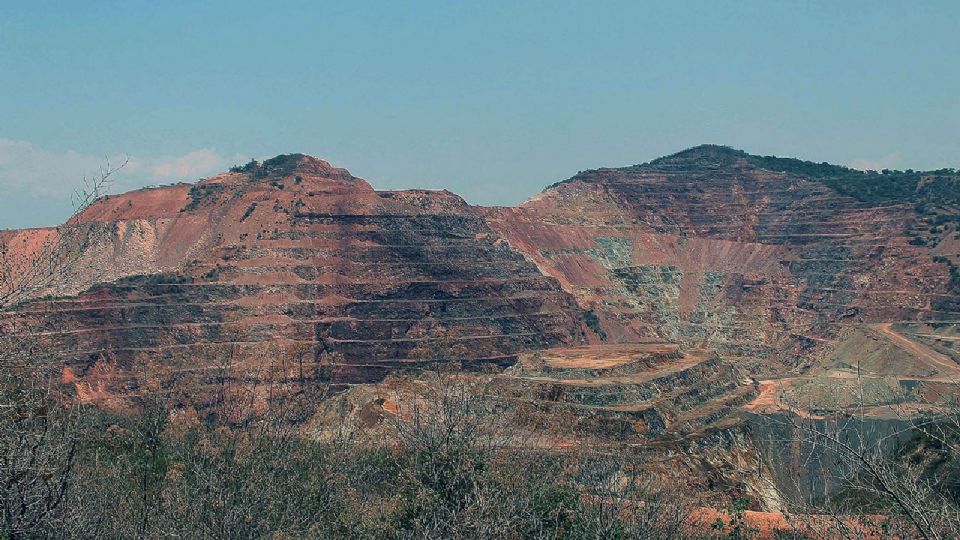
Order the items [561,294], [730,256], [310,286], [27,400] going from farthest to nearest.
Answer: [730,256] → [561,294] → [310,286] → [27,400]

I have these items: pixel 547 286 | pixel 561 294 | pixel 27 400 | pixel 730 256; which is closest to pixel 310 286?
pixel 547 286

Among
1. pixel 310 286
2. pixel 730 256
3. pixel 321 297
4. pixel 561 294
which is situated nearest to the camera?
pixel 321 297

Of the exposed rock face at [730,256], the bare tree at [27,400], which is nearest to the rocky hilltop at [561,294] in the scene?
the exposed rock face at [730,256]

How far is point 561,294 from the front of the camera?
109188mm

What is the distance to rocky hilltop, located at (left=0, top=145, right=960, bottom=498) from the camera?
72188 millimetres

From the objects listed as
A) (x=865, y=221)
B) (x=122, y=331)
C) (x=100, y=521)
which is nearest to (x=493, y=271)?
(x=122, y=331)

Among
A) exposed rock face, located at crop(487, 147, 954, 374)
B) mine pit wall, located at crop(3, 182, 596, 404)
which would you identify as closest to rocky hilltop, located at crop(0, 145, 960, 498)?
mine pit wall, located at crop(3, 182, 596, 404)

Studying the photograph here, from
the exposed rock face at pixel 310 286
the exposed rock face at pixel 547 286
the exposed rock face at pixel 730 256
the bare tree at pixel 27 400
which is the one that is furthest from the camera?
the exposed rock face at pixel 730 256

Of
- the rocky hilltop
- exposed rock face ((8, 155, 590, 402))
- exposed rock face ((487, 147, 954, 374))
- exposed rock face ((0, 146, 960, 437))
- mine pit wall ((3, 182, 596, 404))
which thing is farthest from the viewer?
exposed rock face ((487, 147, 954, 374))

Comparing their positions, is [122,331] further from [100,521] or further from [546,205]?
[546,205]

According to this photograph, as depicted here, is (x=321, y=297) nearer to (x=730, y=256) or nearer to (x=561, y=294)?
(x=561, y=294)

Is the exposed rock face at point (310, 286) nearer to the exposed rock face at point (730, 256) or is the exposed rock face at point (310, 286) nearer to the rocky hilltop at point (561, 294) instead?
the rocky hilltop at point (561, 294)

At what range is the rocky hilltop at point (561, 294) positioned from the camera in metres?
72.2

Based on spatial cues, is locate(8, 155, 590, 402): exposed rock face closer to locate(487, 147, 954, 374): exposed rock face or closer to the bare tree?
locate(487, 147, 954, 374): exposed rock face
